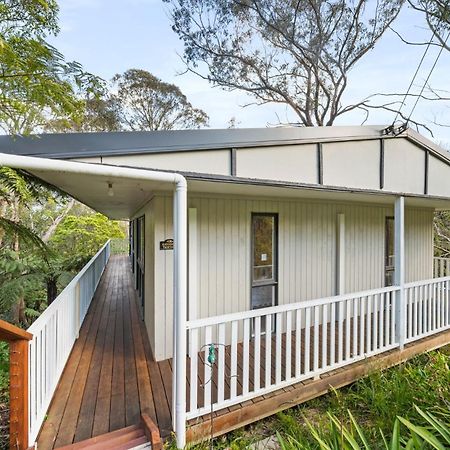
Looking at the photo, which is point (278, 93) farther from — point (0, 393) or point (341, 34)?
point (0, 393)

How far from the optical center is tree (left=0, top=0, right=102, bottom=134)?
12.5ft

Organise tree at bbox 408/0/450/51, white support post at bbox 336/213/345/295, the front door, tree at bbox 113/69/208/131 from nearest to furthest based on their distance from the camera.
A: the front door → white support post at bbox 336/213/345/295 → tree at bbox 408/0/450/51 → tree at bbox 113/69/208/131

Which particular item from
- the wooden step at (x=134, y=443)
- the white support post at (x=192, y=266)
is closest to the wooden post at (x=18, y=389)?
the wooden step at (x=134, y=443)

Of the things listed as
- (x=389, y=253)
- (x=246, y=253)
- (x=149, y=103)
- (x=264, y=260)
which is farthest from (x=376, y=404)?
(x=149, y=103)

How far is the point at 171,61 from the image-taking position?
49.2ft

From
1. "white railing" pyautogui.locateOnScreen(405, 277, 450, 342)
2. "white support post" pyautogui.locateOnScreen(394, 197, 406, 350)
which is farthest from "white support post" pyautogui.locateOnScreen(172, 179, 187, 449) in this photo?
"white railing" pyautogui.locateOnScreen(405, 277, 450, 342)

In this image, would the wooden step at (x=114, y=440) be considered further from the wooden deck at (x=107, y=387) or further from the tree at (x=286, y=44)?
the tree at (x=286, y=44)

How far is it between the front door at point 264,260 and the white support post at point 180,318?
224 cm

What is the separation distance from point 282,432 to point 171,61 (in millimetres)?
16021

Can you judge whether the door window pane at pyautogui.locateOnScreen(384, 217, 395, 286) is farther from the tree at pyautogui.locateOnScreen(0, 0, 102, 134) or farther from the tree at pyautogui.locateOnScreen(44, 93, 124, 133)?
the tree at pyautogui.locateOnScreen(44, 93, 124, 133)

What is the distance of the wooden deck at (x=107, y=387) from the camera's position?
107 inches

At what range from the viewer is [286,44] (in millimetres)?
13742

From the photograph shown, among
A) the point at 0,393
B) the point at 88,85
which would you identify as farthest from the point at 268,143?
the point at 0,393

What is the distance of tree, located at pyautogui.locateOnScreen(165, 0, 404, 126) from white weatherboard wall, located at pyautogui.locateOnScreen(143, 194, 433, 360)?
9.84 m
